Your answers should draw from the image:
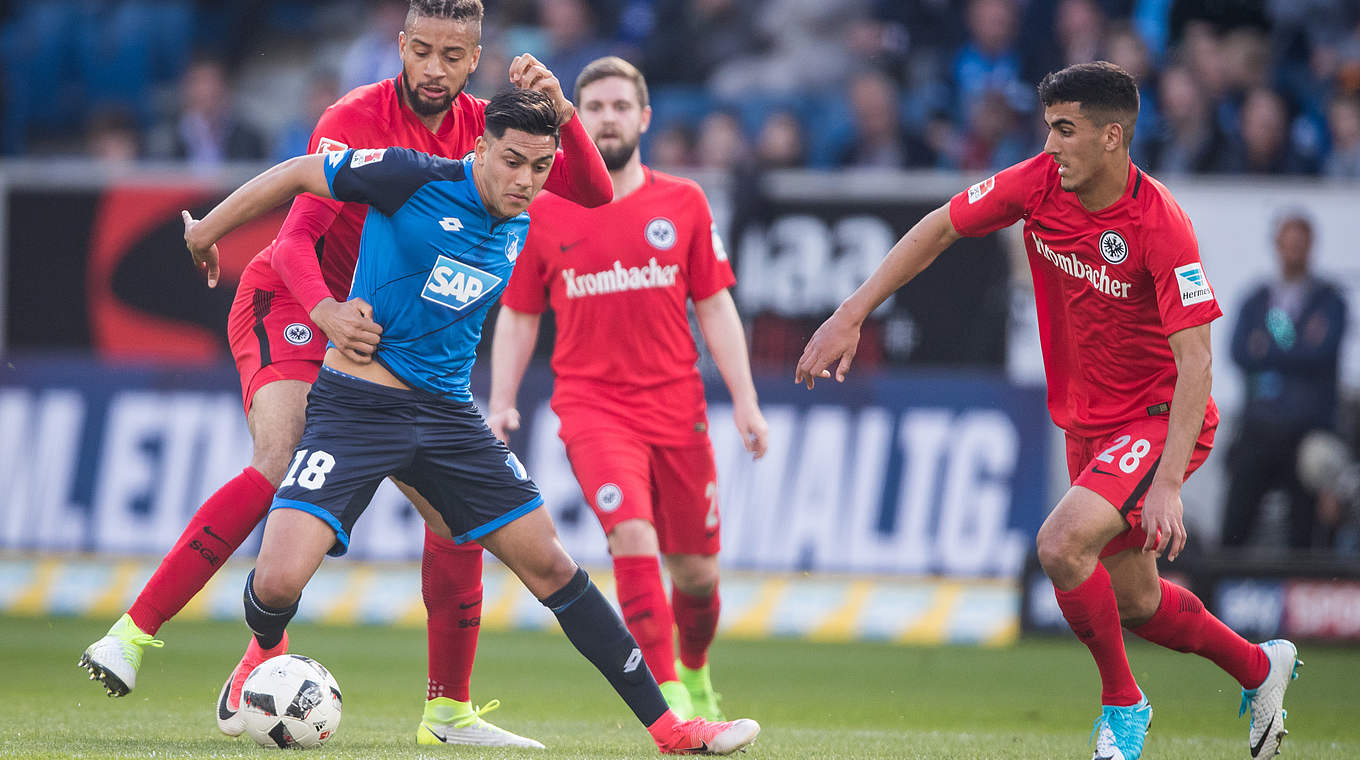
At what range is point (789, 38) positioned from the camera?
53.3ft

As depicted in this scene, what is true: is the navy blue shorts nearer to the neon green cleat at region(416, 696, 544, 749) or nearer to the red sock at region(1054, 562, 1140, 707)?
the neon green cleat at region(416, 696, 544, 749)

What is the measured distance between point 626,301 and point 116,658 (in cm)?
274

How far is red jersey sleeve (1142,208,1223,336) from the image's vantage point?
5762mm

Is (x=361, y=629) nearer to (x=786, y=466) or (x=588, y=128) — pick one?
(x=786, y=466)

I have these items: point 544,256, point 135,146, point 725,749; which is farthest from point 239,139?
point 725,749

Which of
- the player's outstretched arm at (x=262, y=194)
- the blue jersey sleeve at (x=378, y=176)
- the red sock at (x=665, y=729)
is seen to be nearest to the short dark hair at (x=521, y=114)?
the blue jersey sleeve at (x=378, y=176)

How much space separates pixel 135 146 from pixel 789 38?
6510 millimetres

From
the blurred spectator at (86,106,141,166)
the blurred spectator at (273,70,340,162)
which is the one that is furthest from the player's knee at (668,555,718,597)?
the blurred spectator at (86,106,141,166)

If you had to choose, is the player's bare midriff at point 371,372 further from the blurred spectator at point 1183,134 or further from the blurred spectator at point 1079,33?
the blurred spectator at point 1079,33

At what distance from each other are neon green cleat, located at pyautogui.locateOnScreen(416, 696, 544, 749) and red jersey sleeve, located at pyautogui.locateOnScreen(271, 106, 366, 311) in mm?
1776

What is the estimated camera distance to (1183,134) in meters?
12.9

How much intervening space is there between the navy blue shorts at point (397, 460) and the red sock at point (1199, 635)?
2.52 metres

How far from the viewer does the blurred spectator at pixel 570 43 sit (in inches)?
589

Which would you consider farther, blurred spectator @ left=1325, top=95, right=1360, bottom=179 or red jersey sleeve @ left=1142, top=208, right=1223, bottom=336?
blurred spectator @ left=1325, top=95, right=1360, bottom=179
